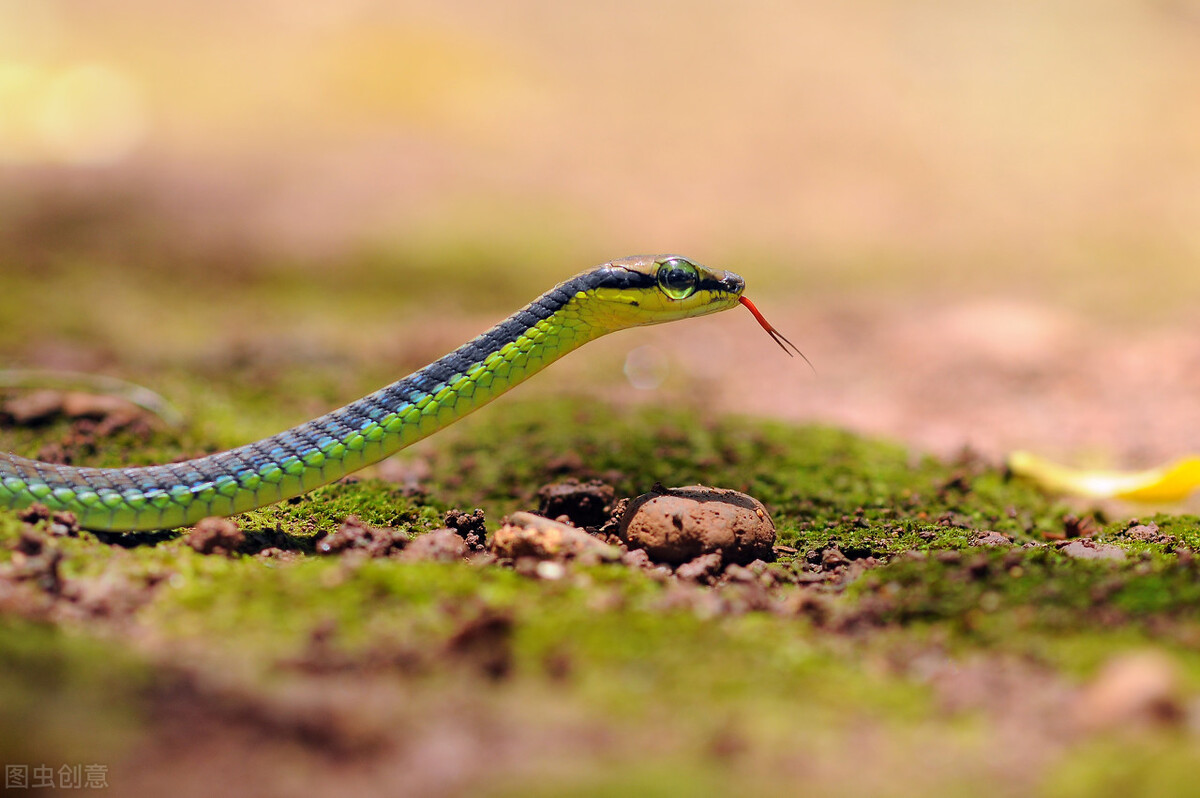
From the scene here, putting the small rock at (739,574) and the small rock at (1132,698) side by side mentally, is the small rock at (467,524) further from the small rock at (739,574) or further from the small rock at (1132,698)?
the small rock at (1132,698)

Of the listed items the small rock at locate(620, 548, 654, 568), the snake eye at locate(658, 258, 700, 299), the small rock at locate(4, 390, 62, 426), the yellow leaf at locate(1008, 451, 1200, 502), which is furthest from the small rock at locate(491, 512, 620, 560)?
the small rock at locate(4, 390, 62, 426)

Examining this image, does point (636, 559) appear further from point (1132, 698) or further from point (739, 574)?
point (1132, 698)

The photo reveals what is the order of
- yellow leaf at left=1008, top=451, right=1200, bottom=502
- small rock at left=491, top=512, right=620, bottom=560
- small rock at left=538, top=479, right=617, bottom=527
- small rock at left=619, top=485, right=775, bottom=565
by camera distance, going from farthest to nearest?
yellow leaf at left=1008, top=451, right=1200, bottom=502
small rock at left=538, top=479, right=617, bottom=527
small rock at left=619, top=485, right=775, bottom=565
small rock at left=491, top=512, right=620, bottom=560

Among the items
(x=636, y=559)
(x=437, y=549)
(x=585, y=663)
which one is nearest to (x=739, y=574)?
(x=636, y=559)

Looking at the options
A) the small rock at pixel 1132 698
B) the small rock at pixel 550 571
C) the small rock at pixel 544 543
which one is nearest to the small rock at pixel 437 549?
the small rock at pixel 544 543

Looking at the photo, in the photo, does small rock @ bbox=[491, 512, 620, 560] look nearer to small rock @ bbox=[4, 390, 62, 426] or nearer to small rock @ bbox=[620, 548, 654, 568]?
small rock @ bbox=[620, 548, 654, 568]

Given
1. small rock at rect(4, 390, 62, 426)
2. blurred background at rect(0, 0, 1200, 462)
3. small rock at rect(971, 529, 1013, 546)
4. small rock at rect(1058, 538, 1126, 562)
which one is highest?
blurred background at rect(0, 0, 1200, 462)
